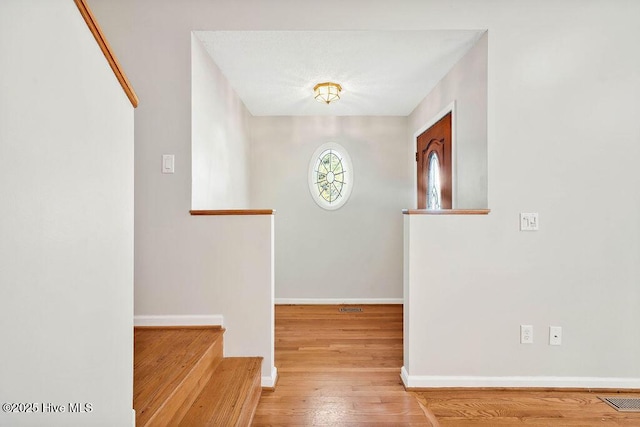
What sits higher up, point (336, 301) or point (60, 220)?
point (60, 220)

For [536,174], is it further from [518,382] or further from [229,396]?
[229,396]

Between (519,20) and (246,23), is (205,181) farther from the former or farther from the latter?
(519,20)

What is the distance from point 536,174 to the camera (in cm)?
212

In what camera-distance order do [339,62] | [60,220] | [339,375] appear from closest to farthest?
[60,220], [339,375], [339,62]

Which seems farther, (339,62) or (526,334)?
(339,62)

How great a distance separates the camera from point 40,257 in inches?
27.0

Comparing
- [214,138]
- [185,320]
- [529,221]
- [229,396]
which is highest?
[214,138]

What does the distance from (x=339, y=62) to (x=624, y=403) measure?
2910 millimetres

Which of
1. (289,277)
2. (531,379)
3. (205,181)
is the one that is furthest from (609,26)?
(289,277)

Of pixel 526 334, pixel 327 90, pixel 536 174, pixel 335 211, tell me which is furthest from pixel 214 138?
pixel 526 334

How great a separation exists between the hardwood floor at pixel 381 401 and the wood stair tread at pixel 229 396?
174 mm

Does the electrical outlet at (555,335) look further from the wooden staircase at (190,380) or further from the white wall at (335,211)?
the white wall at (335,211)

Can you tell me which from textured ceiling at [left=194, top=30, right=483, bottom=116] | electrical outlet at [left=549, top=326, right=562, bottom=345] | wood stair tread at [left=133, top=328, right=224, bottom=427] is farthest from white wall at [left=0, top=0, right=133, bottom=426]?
electrical outlet at [left=549, top=326, right=562, bottom=345]

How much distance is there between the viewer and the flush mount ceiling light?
2.98 m
